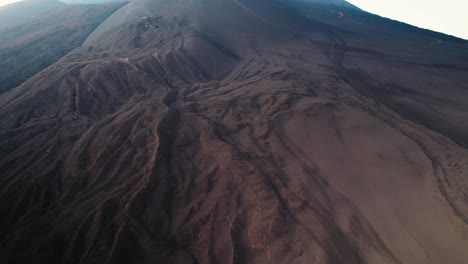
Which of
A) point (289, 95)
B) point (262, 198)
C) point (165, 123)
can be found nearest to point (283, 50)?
point (289, 95)

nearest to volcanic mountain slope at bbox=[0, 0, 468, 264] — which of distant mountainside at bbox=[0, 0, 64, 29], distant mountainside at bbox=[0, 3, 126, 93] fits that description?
distant mountainside at bbox=[0, 3, 126, 93]

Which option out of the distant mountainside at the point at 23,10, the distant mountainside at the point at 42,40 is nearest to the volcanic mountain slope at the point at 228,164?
the distant mountainside at the point at 42,40

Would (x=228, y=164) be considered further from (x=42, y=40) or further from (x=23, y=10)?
(x=23, y=10)

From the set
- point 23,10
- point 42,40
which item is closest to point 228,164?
point 42,40

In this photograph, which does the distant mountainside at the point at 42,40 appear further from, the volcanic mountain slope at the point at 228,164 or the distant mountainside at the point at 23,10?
the distant mountainside at the point at 23,10

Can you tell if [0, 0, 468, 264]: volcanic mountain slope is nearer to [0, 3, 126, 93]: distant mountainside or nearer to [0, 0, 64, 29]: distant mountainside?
[0, 3, 126, 93]: distant mountainside
